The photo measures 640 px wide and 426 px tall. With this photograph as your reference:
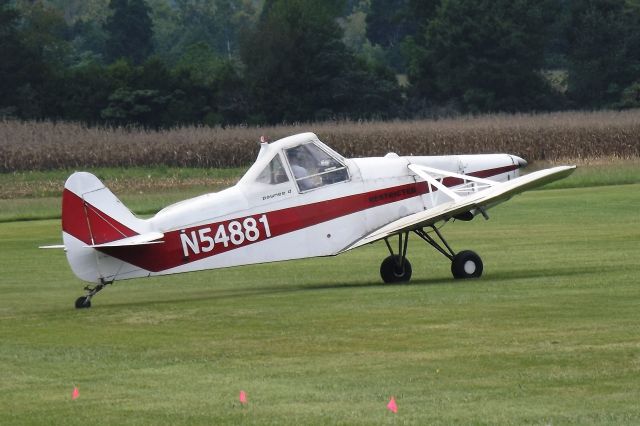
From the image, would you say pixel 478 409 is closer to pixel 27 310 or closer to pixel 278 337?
pixel 278 337

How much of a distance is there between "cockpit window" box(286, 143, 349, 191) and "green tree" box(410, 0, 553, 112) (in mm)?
68734

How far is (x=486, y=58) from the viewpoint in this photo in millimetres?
90938

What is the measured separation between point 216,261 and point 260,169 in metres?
1.43

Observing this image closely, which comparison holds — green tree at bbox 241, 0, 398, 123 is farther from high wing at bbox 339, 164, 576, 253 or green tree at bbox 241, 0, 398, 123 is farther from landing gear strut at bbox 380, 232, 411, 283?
high wing at bbox 339, 164, 576, 253

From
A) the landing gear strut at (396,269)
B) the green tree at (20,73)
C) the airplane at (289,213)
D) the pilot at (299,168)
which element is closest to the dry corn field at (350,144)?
the green tree at (20,73)

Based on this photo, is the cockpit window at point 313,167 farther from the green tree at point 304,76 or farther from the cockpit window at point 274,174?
Result: the green tree at point 304,76

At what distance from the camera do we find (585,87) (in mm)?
91562

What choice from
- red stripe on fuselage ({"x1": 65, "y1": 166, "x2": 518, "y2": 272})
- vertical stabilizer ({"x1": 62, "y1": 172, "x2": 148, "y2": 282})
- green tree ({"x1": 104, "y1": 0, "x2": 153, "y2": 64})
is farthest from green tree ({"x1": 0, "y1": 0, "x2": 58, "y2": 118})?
vertical stabilizer ({"x1": 62, "y1": 172, "x2": 148, "y2": 282})

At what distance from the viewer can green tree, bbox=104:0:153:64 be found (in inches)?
4500

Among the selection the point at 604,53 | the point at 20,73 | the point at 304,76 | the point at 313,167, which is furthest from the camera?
the point at 604,53

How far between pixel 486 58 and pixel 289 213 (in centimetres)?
7326

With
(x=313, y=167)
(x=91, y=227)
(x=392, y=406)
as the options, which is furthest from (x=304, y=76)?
(x=392, y=406)

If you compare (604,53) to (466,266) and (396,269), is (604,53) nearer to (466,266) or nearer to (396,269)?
(396,269)

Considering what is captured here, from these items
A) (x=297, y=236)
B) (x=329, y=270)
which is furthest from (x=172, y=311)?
(x=329, y=270)
